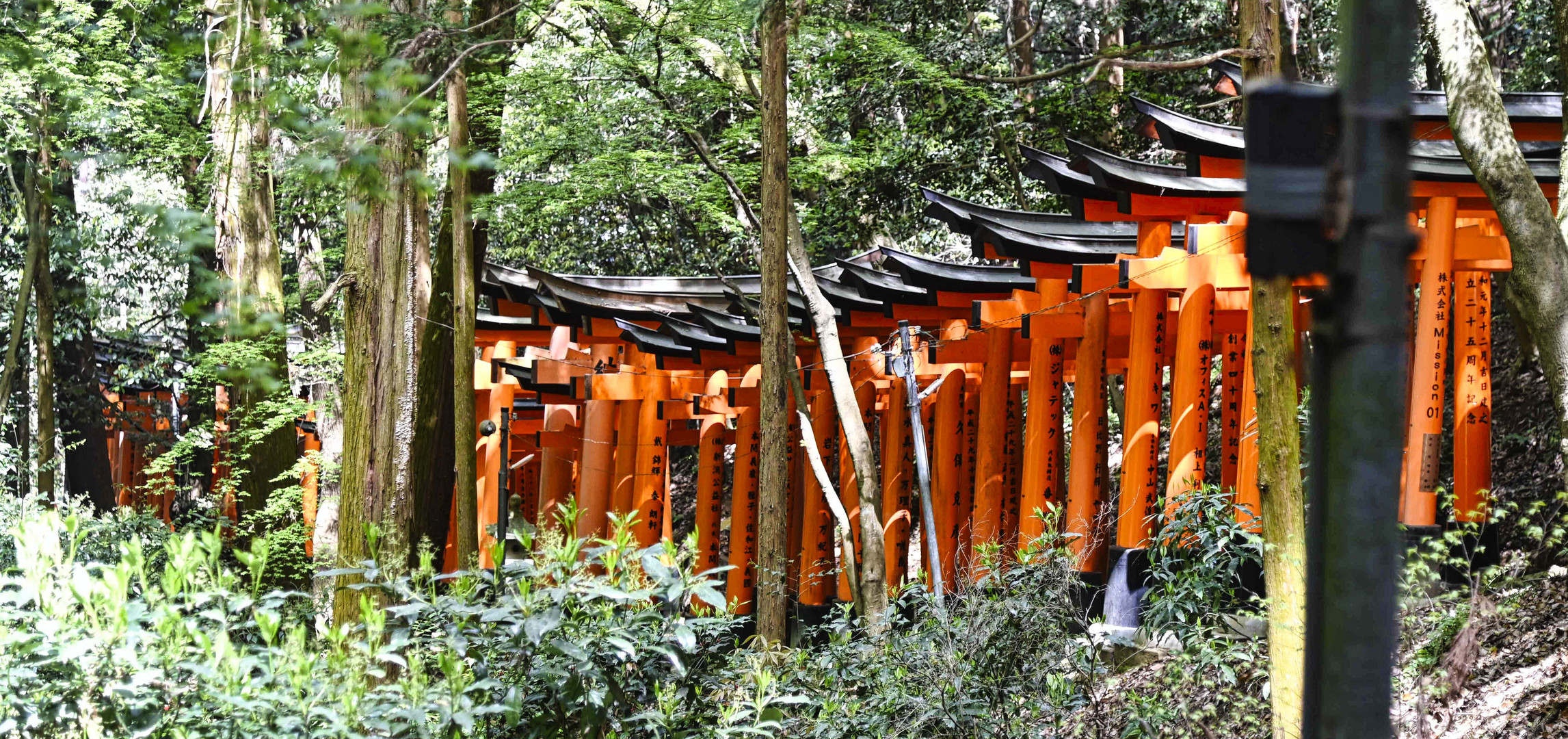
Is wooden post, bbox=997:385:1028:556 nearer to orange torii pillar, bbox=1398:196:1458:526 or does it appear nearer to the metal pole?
the metal pole

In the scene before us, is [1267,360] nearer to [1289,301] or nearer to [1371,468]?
[1289,301]

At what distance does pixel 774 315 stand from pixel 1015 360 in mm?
6641

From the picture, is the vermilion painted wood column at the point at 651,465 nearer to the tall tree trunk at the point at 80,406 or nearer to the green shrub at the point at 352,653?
the tall tree trunk at the point at 80,406

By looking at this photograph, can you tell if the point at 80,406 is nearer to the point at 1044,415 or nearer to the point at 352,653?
the point at 1044,415

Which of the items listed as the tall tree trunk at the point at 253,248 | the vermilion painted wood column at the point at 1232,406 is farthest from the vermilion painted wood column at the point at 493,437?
the vermilion painted wood column at the point at 1232,406

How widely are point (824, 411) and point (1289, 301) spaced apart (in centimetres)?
951

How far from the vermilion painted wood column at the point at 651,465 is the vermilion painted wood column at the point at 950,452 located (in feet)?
11.2

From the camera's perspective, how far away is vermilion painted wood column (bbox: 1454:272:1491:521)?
1086 centimetres

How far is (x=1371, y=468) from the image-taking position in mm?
1688

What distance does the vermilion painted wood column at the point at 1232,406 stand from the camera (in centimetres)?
1216

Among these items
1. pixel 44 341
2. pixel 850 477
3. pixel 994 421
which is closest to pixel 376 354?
pixel 994 421

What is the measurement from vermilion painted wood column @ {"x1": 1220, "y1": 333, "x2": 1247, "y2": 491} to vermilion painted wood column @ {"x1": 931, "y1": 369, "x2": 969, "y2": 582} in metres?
3.29

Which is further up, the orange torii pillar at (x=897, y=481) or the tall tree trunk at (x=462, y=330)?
the tall tree trunk at (x=462, y=330)

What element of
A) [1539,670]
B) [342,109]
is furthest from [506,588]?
[1539,670]
